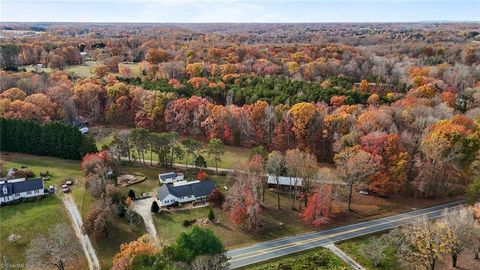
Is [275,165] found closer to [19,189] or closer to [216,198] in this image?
[216,198]

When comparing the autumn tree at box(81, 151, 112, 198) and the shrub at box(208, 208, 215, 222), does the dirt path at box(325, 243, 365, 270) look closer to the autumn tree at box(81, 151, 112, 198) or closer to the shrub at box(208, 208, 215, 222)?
the shrub at box(208, 208, 215, 222)

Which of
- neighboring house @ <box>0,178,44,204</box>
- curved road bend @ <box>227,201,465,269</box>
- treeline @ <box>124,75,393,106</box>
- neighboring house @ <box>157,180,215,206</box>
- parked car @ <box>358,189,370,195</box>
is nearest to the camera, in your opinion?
curved road bend @ <box>227,201,465,269</box>

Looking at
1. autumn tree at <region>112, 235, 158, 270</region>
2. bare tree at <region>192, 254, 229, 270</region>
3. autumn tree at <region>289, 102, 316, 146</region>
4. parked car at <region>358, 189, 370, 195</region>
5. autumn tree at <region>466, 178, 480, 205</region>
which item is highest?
autumn tree at <region>289, 102, 316, 146</region>

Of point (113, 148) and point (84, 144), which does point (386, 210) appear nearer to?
point (113, 148)

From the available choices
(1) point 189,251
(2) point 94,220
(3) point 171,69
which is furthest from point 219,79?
(1) point 189,251

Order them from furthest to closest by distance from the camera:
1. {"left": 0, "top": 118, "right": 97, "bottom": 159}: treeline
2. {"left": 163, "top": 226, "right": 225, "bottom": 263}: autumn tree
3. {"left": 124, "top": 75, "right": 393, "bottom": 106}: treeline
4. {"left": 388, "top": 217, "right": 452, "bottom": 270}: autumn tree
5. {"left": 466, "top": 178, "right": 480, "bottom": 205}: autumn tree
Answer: {"left": 124, "top": 75, "right": 393, "bottom": 106}: treeline → {"left": 0, "top": 118, "right": 97, "bottom": 159}: treeline → {"left": 466, "top": 178, "right": 480, "bottom": 205}: autumn tree → {"left": 388, "top": 217, "right": 452, "bottom": 270}: autumn tree → {"left": 163, "top": 226, "right": 225, "bottom": 263}: autumn tree

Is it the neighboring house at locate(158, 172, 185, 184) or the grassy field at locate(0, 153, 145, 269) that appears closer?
the grassy field at locate(0, 153, 145, 269)

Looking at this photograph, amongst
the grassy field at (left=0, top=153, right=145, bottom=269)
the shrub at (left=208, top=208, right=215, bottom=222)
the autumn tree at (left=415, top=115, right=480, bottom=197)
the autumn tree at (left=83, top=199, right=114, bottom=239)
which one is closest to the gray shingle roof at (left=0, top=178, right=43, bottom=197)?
the grassy field at (left=0, top=153, right=145, bottom=269)

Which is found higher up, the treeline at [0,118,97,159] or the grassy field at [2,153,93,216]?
the treeline at [0,118,97,159]
